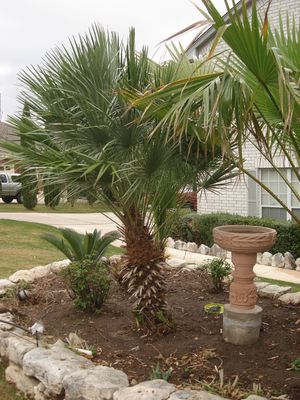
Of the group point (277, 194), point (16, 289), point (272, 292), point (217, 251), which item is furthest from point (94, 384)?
point (277, 194)

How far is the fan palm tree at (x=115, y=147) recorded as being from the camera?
164 inches

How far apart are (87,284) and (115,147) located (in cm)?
172

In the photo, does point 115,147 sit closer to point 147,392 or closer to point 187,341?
point 187,341

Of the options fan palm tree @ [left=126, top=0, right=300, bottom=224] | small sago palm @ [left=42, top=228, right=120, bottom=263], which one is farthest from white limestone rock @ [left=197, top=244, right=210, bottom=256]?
fan palm tree @ [left=126, top=0, right=300, bottom=224]

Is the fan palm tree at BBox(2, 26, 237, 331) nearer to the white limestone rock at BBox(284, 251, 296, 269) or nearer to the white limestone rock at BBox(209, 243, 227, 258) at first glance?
the white limestone rock at BBox(284, 251, 296, 269)

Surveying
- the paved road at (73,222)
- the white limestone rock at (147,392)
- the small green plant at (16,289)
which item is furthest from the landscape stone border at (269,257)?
the paved road at (73,222)

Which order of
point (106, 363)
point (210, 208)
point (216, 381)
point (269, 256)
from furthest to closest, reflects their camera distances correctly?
point (210, 208)
point (269, 256)
point (106, 363)
point (216, 381)

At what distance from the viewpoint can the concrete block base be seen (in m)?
4.34

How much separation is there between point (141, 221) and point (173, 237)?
279 inches

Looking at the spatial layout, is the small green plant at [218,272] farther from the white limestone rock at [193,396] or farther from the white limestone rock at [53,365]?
the white limestone rock at [193,396]

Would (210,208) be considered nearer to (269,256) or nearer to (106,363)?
(269,256)

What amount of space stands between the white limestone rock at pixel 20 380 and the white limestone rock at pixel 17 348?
68 mm

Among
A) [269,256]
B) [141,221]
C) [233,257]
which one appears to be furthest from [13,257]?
[233,257]

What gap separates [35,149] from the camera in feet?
14.8
